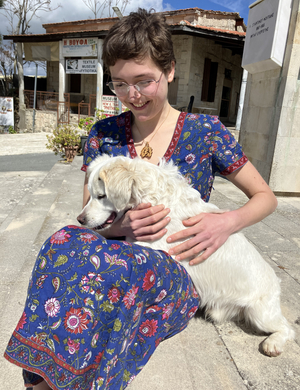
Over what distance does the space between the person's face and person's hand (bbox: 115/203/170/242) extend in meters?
0.65

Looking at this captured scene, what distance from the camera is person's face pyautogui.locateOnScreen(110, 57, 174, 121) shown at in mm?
1755

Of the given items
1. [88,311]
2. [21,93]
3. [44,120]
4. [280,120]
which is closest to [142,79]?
[88,311]

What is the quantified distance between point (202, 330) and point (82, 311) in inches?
42.7

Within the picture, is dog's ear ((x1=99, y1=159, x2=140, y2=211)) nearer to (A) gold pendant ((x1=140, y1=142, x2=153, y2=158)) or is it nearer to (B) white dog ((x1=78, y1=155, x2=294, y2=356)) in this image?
(B) white dog ((x1=78, y1=155, x2=294, y2=356))

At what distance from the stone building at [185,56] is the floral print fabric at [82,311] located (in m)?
14.9

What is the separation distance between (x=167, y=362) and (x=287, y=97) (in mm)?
5466

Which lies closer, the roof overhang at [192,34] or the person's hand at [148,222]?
the person's hand at [148,222]

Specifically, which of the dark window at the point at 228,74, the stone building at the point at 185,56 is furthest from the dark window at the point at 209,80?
the dark window at the point at 228,74

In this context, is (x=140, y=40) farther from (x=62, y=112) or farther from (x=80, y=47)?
(x=62, y=112)

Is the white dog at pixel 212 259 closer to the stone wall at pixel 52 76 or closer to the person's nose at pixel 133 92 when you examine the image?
the person's nose at pixel 133 92

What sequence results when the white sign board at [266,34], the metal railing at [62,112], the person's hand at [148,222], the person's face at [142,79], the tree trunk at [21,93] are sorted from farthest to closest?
the tree trunk at [21,93] < the metal railing at [62,112] < the white sign board at [266,34] < the person's face at [142,79] < the person's hand at [148,222]

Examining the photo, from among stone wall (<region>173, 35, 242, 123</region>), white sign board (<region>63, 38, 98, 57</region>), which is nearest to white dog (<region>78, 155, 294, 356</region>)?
stone wall (<region>173, 35, 242, 123</region>)

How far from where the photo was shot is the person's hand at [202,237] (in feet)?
5.23

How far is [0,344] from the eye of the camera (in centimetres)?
173
